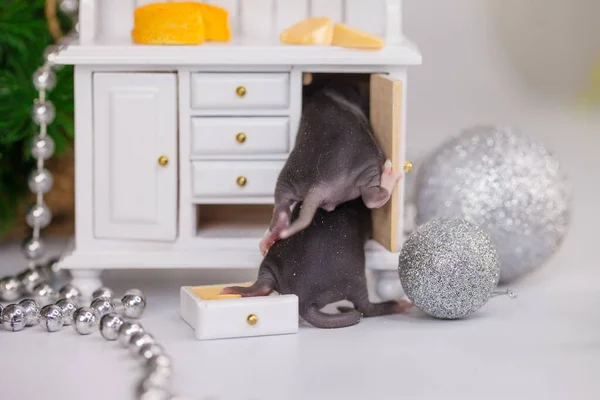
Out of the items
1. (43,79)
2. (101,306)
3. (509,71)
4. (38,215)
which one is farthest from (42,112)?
(509,71)

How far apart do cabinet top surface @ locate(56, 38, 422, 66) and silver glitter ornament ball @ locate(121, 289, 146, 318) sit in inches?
16.6

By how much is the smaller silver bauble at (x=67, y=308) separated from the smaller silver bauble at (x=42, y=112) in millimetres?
380

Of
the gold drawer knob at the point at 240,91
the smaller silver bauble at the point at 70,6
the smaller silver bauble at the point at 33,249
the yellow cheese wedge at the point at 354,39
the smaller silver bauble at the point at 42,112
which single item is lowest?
the smaller silver bauble at the point at 33,249

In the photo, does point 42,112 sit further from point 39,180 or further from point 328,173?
point 328,173

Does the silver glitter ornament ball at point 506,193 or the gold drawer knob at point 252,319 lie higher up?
the silver glitter ornament ball at point 506,193

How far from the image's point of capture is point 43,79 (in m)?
2.18

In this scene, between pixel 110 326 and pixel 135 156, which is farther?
pixel 135 156

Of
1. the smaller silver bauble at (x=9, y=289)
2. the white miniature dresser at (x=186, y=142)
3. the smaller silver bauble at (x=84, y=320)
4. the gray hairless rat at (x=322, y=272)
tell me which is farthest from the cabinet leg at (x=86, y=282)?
the gray hairless rat at (x=322, y=272)

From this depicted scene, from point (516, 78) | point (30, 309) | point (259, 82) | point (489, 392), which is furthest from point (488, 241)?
point (516, 78)

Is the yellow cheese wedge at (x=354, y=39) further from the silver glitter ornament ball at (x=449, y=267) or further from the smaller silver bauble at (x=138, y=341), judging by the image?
the smaller silver bauble at (x=138, y=341)

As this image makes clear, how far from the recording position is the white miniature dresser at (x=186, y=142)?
212 cm

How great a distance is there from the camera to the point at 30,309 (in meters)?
1.96

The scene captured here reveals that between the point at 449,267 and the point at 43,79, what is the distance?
2.79 feet

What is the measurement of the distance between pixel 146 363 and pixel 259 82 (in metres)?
0.62
